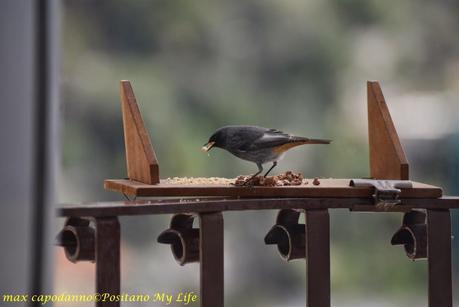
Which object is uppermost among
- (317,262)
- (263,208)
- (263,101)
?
(263,101)

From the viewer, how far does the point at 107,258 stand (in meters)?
1.11

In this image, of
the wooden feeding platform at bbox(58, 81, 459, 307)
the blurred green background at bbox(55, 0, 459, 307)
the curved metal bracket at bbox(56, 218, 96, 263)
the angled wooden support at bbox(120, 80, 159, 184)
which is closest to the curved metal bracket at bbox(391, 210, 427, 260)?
the wooden feeding platform at bbox(58, 81, 459, 307)

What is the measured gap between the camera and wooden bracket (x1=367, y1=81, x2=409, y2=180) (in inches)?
56.2

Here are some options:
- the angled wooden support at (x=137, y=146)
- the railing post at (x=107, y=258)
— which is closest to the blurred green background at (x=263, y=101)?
the angled wooden support at (x=137, y=146)

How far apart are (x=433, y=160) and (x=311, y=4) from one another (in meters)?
0.75

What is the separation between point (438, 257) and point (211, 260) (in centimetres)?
47

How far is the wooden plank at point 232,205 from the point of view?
112 cm

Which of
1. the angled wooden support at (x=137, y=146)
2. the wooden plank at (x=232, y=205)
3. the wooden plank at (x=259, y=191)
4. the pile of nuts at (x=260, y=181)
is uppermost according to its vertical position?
the angled wooden support at (x=137, y=146)

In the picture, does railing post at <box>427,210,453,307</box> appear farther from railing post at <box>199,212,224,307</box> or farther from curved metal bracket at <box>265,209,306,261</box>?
railing post at <box>199,212,224,307</box>

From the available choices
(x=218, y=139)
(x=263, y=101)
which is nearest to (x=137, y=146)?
(x=218, y=139)

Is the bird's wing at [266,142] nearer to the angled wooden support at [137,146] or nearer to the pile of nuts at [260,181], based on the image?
the pile of nuts at [260,181]

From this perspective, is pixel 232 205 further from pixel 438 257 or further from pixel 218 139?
pixel 438 257

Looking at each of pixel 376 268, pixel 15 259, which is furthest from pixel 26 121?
pixel 376 268

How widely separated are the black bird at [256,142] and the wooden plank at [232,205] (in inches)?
4.3
